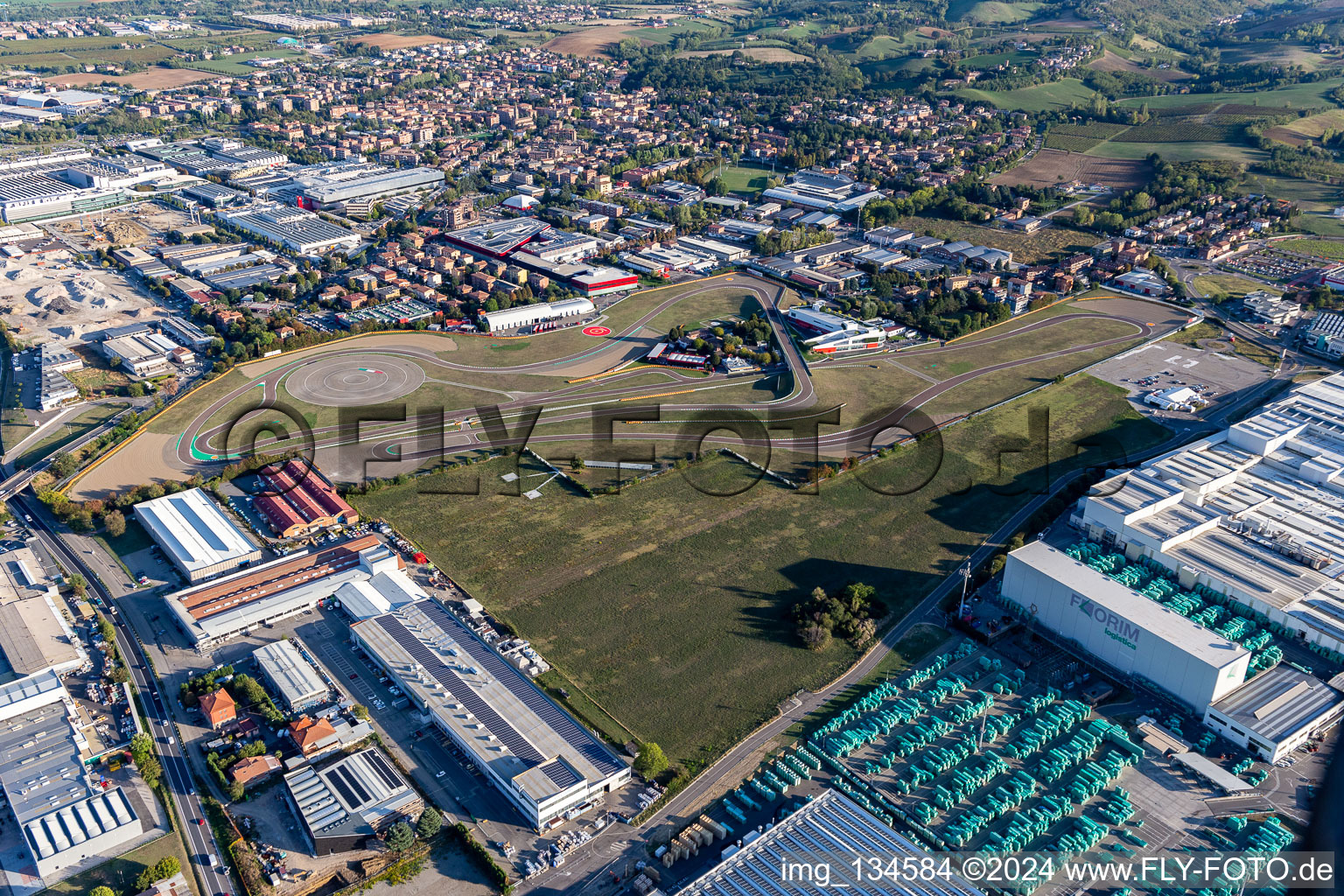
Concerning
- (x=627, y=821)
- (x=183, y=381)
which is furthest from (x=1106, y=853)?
(x=183, y=381)

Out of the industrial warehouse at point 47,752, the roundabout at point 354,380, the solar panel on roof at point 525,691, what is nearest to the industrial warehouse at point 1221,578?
the solar panel on roof at point 525,691

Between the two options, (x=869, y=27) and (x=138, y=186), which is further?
(x=869, y=27)

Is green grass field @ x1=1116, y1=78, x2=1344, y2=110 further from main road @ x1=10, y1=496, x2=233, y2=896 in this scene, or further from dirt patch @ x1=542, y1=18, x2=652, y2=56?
main road @ x1=10, y1=496, x2=233, y2=896

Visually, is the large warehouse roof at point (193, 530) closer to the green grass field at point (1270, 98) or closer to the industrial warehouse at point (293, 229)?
the industrial warehouse at point (293, 229)

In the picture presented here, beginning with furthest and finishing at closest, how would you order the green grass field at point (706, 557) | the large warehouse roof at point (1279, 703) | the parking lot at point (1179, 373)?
the parking lot at point (1179, 373), the green grass field at point (706, 557), the large warehouse roof at point (1279, 703)

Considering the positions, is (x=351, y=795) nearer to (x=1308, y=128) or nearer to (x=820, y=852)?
(x=820, y=852)

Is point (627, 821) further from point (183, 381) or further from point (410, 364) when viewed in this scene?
point (183, 381)

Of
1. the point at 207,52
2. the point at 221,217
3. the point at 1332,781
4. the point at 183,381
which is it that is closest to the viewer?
the point at 1332,781
